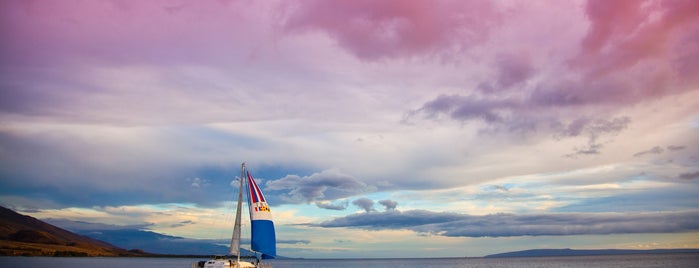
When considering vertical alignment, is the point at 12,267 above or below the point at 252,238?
below

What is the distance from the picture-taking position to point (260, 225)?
7488 centimetres

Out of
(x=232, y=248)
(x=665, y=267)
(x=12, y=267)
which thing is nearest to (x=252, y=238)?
(x=232, y=248)

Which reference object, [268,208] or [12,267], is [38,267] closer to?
[12,267]

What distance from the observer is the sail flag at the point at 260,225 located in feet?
244

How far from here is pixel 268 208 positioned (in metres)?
76.4

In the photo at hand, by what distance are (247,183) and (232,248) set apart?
32.2 ft

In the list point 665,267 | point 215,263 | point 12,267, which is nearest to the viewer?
point 215,263

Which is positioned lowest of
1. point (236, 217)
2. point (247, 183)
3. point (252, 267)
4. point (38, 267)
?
point (38, 267)

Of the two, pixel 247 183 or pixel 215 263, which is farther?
pixel 247 183

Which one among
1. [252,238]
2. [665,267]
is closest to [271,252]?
[252,238]

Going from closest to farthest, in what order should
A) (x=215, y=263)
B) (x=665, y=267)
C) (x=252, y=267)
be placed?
(x=215, y=263) < (x=252, y=267) < (x=665, y=267)

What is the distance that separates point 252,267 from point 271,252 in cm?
394

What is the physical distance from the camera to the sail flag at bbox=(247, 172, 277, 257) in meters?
74.4

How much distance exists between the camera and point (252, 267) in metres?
75.5
